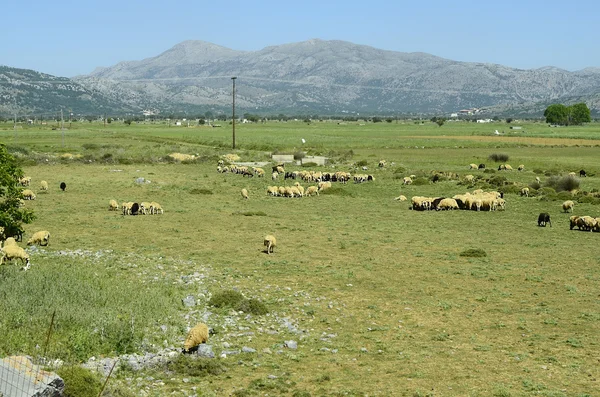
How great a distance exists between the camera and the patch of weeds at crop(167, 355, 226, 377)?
42.0ft

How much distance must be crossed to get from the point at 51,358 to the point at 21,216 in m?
7.68

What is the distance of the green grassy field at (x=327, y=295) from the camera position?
42.4 feet

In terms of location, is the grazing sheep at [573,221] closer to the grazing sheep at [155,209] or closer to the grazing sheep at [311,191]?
the grazing sheep at [311,191]

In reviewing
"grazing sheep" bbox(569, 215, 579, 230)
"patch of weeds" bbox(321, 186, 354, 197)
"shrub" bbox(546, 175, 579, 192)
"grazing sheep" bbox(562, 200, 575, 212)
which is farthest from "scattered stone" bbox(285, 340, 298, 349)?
"shrub" bbox(546, 175, 579, 192)

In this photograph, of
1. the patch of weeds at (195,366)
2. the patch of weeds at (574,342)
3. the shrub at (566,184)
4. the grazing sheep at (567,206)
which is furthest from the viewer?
the shrub at (566,184)

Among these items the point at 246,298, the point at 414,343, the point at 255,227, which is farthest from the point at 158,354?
the point at 255,227

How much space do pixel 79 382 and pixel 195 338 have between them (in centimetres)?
350

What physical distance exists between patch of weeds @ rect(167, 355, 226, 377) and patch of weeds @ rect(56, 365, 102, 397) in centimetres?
200

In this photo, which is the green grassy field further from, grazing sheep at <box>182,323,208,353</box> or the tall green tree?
the tall green tree

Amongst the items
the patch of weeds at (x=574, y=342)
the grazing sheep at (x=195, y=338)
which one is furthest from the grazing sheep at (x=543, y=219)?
the grazing sheep at (x=195, y=338)

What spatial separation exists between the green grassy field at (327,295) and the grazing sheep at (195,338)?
42cm

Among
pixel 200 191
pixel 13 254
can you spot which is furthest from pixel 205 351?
pixel 200 191

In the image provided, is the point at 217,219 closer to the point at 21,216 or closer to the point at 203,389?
the point at 21,216

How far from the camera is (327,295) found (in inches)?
739
